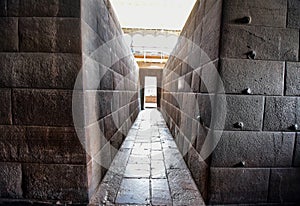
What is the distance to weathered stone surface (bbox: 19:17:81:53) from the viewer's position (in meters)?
1.27

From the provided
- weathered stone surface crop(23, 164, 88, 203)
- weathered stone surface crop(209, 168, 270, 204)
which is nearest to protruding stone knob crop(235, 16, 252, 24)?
weathered stone surface crop(209, 168, 270, 204)

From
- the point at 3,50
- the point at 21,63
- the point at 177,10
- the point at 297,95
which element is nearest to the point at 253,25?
the point at 297,95

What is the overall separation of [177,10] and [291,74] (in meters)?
3.36

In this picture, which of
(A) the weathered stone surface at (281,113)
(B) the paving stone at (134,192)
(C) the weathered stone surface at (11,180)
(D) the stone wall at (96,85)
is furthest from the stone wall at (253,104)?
(C) the weathered stone surface at (11,180)

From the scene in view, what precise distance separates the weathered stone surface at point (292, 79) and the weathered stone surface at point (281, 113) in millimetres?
58

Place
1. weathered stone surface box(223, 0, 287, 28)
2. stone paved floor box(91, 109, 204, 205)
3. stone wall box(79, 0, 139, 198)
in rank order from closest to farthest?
weathered stone surface box(223, 0, 287, 28), stone wall box(79, 0, 139, 198), stone paved floor box(91, 109, 204, 205)

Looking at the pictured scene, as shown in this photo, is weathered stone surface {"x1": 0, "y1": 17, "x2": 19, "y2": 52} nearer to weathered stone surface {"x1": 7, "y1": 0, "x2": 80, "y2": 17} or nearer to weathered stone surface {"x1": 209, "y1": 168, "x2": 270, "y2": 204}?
weathered stone surface {"x1": 7, "y1": 0, "x2": 80, "y2": 17}

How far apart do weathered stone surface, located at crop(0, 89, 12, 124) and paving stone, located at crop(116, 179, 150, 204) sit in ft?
3.83

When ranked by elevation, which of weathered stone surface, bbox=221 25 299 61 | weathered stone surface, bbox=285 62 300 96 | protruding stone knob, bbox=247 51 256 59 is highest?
weathered stone surface, bbox=221 25 299 61

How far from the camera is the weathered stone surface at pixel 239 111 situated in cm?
130

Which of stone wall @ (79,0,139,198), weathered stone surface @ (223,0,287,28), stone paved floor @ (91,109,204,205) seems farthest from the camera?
stone paved floor @ (91,109,204,205)

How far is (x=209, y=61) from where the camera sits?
1469 millimetres

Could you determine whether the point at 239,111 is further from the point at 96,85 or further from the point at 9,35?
the point at 9,35

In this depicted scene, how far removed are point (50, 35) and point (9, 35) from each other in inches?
13.6
